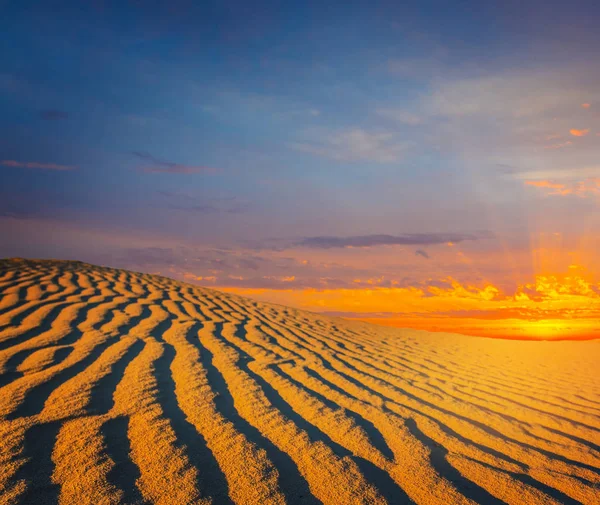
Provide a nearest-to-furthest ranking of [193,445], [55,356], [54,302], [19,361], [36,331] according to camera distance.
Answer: [193,445] < [19,361] < [55,356] < [36,331] < [54,302]

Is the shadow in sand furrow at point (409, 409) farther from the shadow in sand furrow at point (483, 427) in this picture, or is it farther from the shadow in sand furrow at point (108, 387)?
the shadow in sand furrow at point (108, 387)

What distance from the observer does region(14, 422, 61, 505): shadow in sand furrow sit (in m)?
1.74

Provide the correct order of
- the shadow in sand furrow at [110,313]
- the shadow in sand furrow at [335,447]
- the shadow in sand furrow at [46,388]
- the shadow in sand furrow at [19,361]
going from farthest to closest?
1. the shadow in sand furrow at [110,313]
2. the shadow in sand furrow at [19,361]
3. the shadow in sand furrow at [46,388]
4. the shadow in sand furrow at [335,447]

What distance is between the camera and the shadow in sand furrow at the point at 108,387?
2732 mm

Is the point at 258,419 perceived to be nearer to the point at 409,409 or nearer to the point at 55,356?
the point at 409,409

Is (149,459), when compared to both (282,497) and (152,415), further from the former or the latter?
(282,497)

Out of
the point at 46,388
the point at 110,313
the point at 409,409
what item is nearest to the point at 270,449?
the point at 409,409

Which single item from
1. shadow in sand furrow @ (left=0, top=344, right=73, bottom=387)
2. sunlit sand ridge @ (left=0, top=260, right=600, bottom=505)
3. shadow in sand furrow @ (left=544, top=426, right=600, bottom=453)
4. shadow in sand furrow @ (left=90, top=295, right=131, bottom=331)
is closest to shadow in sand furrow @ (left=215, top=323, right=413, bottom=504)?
sunlit sand ridge @ (left=0, top=260, right=600, bottom=505)

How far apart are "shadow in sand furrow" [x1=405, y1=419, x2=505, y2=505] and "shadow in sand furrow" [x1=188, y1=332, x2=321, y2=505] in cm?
89

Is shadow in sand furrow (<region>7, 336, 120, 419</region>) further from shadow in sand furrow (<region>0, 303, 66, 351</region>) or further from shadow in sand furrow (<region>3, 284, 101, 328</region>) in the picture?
shadow in sand furrow (<region>3, 284, 101, 328</region>)

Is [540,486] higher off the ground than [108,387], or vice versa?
[108,387]

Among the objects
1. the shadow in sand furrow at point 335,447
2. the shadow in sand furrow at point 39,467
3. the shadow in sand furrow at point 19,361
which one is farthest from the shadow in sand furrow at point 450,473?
the shadow in sand furrow at point 19,361

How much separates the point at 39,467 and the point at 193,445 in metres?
0.76

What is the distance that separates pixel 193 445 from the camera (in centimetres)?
231
